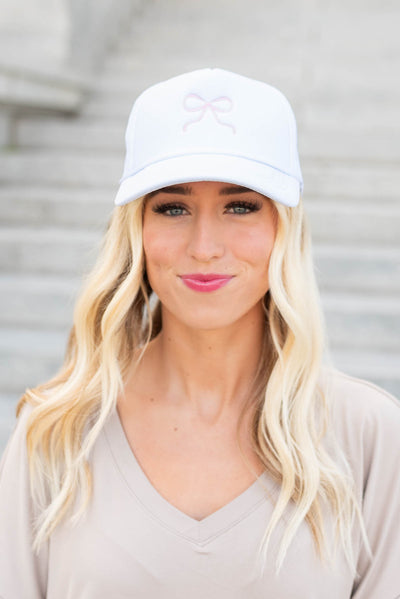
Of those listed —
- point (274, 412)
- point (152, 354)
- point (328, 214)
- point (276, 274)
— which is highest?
point (328, 214)

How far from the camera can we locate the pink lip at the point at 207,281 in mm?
1612

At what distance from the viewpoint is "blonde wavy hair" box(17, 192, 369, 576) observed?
1646 millimetres

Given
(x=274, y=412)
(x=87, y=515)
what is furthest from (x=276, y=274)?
(x=87, y=515)

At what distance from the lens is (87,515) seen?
1.67 meters

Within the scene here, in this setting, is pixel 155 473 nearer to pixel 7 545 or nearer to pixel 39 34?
pixel 7 545

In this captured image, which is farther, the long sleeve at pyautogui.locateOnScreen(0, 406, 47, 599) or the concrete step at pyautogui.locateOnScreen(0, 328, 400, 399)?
the concrete step at pyautogui.locateOnScreen(0, 328, 400, 399)

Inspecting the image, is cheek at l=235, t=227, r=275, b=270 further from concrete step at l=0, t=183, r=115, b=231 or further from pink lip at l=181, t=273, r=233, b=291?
concrete step at l=0, t=183, r=115, b=231

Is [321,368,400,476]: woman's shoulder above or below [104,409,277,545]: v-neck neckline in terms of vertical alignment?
above

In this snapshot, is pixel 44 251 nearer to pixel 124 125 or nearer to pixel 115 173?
pixel 115 173

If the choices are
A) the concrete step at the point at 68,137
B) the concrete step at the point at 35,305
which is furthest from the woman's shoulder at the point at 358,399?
the concrete step at the point at 68,137

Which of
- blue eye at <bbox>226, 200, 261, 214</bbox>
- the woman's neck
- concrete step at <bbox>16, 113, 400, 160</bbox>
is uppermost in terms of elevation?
concrete step at <bbox>16, 113, 400, 160</bbox>

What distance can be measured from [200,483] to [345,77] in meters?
4.81

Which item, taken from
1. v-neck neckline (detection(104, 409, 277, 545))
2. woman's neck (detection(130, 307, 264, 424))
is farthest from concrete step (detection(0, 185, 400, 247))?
v-neck neckline (detection(104, 409, 277, 545))

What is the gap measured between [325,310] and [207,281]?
7.50 ft
